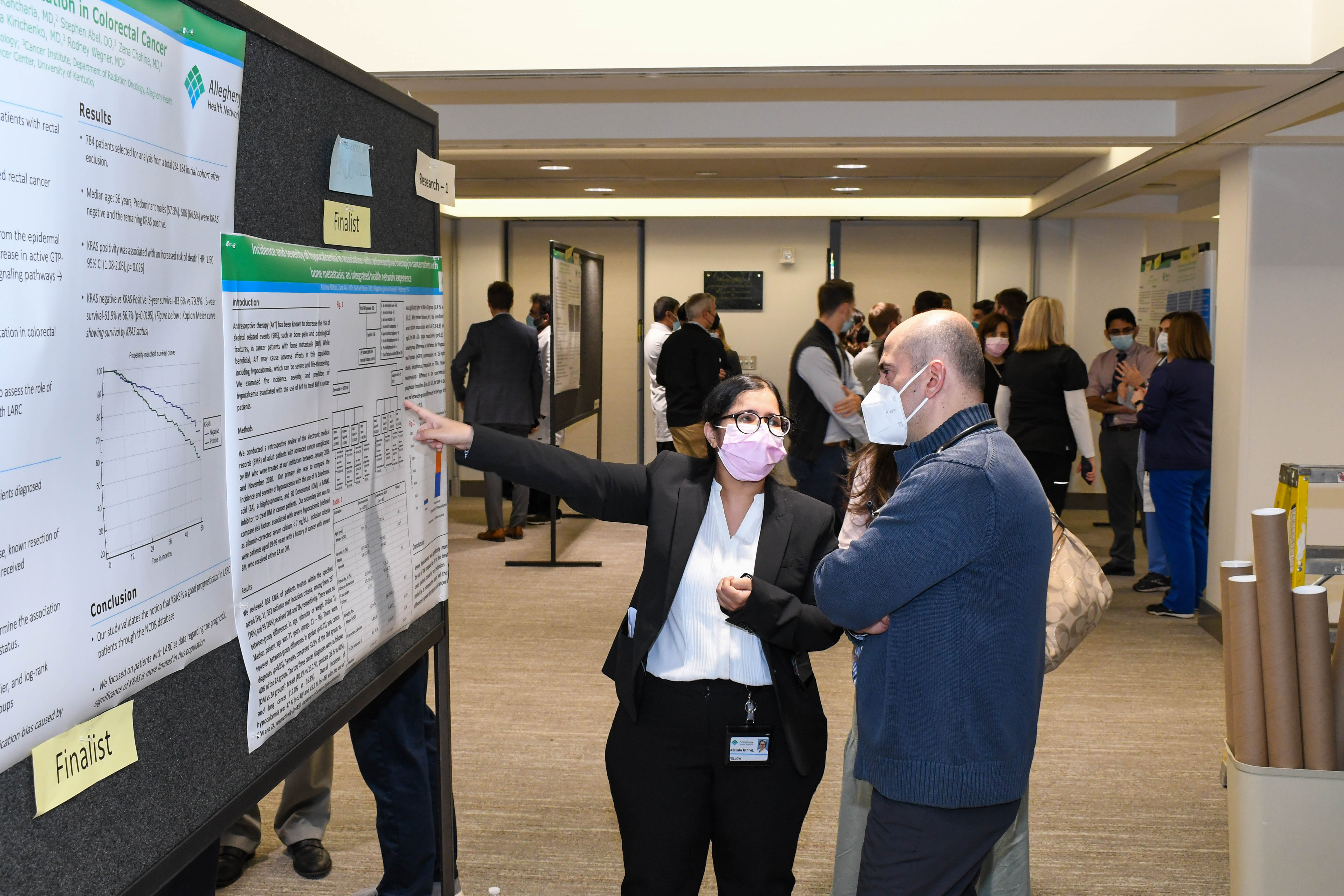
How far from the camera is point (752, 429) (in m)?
2.22

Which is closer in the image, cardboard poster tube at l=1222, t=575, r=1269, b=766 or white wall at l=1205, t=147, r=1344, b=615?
cardboard poster tube at l=1222, t=575, r=1269, b=766

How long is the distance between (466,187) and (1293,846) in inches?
302

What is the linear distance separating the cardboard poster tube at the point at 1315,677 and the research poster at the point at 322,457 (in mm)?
1847

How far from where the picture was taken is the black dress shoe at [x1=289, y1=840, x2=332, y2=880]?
3045 millimetres

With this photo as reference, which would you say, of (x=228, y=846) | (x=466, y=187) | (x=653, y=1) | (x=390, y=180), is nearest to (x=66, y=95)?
(x=390, y=180)

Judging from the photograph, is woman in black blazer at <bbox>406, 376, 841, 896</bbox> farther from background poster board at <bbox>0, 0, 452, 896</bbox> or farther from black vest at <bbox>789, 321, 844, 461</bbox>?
black vest at <bbox>789, 321, 844, 461</bbox>

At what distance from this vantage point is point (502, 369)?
7512mm

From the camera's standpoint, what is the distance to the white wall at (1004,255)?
388 inches

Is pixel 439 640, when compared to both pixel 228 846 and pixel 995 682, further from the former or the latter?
pixel 228 846

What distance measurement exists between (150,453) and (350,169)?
26.0 inches

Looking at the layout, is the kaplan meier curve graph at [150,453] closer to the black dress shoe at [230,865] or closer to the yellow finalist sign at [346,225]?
the yellow finalist sign at [346,225]

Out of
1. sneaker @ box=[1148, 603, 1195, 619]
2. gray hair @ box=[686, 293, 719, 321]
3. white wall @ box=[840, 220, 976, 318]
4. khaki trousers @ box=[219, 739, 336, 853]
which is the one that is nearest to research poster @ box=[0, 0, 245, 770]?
khaki trousers @ box=[219, 739, 336, 853]

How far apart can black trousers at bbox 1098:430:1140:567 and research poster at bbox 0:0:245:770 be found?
6881 mm

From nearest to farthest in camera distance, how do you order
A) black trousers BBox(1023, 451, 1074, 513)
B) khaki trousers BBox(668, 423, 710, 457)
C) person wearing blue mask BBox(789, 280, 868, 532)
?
person wearing blue mask BBox(789, 280, 868, 532) < black trousers BBox(1023, 451, 1074, 513) < khaki trousers BBox(668, 423, 710, 457)
